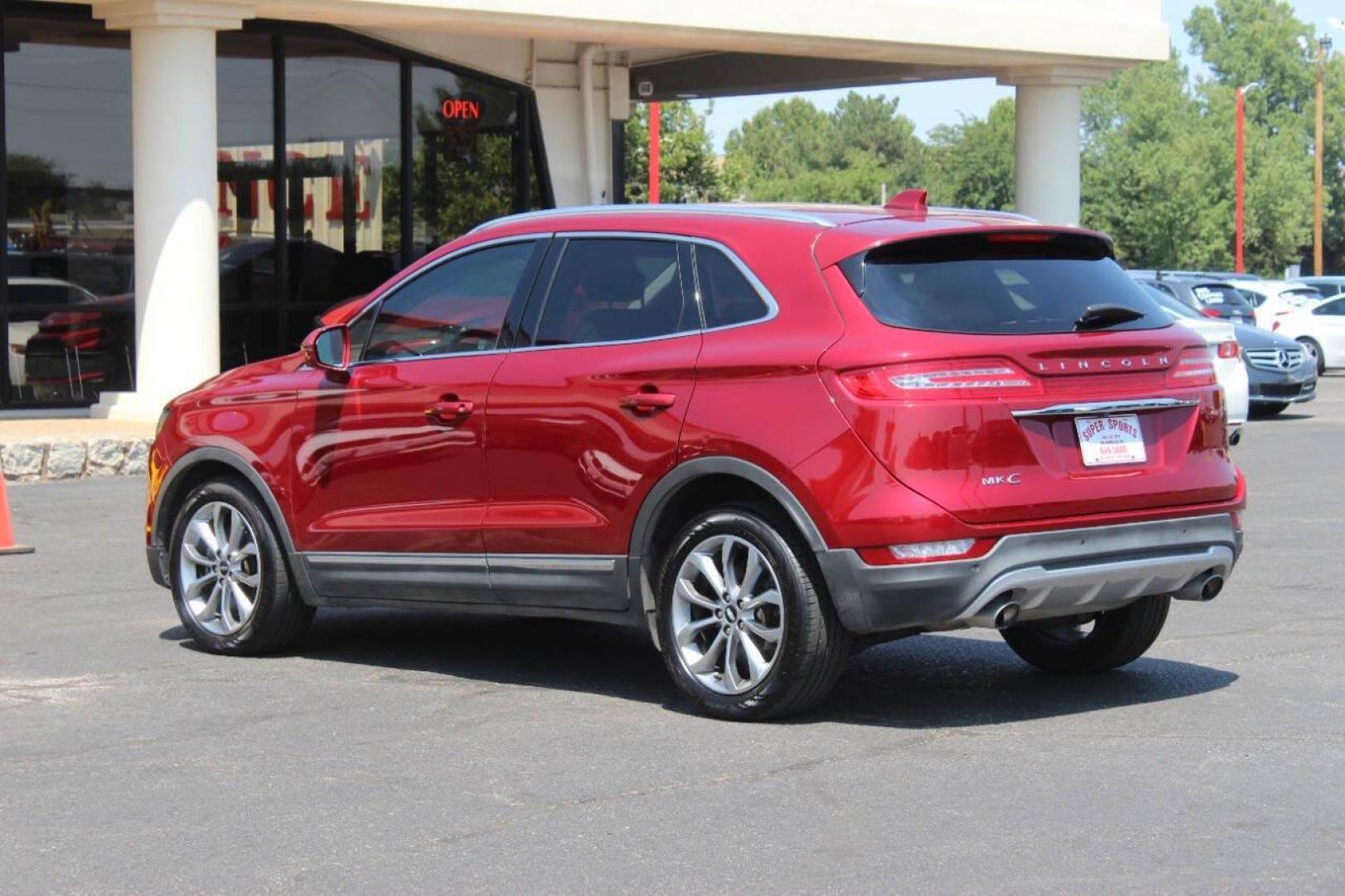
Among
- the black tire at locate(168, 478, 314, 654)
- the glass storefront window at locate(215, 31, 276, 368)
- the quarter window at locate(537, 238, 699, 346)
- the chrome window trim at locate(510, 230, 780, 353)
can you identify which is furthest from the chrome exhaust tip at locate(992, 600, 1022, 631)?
the glass storefront window at locate(215, 31, 276, 368)

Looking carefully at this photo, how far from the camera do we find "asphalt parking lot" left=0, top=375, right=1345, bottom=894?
532cm

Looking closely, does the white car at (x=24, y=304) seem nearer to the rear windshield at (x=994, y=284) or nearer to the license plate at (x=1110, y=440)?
the rear windshield at (x=994, y=284)

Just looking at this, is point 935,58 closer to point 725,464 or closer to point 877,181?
point 725,464

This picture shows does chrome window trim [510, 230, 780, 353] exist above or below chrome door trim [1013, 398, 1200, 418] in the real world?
above

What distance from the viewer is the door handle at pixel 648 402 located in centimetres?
715

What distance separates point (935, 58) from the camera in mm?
23594

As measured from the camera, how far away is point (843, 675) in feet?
26.4

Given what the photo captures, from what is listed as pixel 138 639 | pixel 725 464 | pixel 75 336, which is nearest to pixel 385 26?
pixel 75 336

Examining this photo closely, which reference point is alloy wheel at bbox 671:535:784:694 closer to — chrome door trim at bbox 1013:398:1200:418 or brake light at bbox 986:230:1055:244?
chrome door trim at bbox 1013:398:1200:418

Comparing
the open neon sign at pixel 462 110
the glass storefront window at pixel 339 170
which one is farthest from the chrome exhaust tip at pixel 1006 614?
the open neon sign at pixel 462 110

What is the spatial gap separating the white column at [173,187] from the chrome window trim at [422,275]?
10286 mm

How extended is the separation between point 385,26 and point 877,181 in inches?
5459

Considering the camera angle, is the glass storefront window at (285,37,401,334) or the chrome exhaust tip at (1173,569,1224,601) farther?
the glass storefront window at (285,37,401,334)

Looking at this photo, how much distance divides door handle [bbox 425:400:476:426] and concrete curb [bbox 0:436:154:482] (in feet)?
29.5
